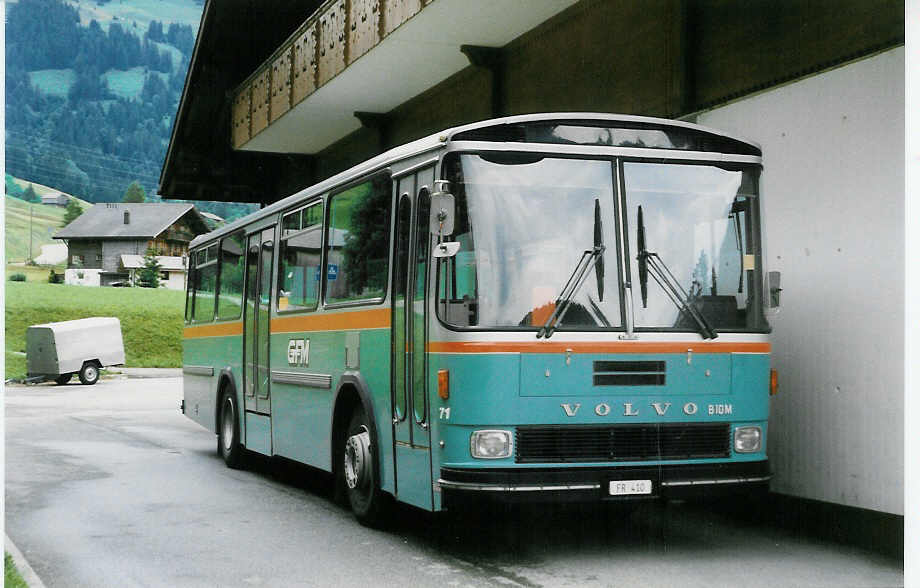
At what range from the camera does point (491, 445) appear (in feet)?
25.2

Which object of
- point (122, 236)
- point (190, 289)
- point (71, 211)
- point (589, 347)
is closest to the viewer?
point (589, 347)

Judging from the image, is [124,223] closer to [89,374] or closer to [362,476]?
[89,374]

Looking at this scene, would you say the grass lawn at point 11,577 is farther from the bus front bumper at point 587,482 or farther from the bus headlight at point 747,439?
the bus headlight at point 747,439

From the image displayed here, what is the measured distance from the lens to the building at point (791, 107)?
871 cm

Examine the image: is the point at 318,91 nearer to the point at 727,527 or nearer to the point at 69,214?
the point at 727,527

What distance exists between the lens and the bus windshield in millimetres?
7824

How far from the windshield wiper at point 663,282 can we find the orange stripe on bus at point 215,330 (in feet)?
22.8

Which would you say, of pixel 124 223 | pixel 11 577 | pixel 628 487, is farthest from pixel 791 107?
pixel 124 223

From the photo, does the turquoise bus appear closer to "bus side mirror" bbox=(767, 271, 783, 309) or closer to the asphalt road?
"bus side mirror" bbox=(767, 271, 783, 309)

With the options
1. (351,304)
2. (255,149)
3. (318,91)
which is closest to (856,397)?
(351,304)

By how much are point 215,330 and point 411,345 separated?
7.56 meters

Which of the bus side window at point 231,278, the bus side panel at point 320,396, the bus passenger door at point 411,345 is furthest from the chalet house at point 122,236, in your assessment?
the bus passenger door at point 411,345

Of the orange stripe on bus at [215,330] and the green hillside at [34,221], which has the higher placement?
the green hillside at [34,221]
